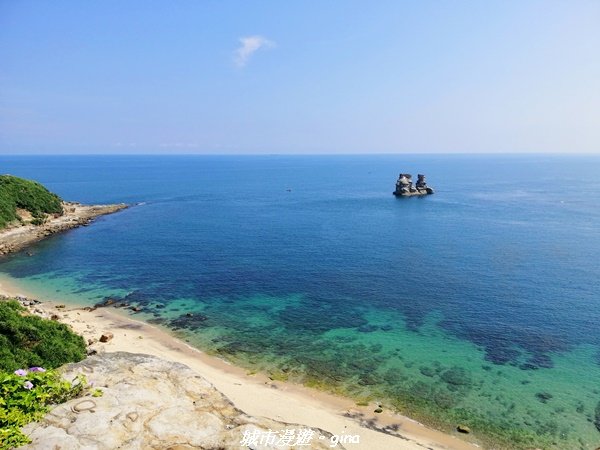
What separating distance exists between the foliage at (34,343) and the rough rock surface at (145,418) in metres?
14.4

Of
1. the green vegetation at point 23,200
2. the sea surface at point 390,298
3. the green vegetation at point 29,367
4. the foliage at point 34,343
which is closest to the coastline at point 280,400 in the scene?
the sea surface at point 390,298

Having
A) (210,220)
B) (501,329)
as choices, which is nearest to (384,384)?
(501,329)

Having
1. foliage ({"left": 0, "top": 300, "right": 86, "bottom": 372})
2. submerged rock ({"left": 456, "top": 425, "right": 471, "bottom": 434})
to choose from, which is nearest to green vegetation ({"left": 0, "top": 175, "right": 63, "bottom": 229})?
foliage ({"left": 0, "top": 300, "right": 86, "bottom": 372})

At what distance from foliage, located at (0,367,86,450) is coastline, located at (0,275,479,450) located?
17.4 m

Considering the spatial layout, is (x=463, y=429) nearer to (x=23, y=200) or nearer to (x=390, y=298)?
(x=390, y=298)

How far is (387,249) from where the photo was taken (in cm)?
8138

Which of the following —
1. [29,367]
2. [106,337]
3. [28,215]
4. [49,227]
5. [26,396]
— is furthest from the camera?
[28,215]

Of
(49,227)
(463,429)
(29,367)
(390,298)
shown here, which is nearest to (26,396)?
(29,367)

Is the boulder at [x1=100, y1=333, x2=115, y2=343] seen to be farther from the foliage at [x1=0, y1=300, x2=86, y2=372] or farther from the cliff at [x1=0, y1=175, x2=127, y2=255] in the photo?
the cliff at [x1=0, y1=175, x2=127, y2=255]

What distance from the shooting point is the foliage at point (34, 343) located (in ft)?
93.8

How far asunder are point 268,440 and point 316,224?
92.3 metres

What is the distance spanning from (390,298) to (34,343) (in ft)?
138

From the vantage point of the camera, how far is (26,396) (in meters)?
14.8

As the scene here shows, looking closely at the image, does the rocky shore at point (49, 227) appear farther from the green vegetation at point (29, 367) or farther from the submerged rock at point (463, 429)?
the submerged rock at point (463, 429)
